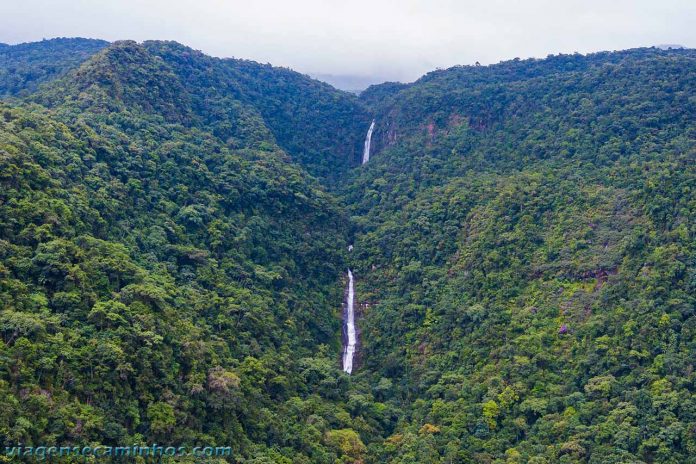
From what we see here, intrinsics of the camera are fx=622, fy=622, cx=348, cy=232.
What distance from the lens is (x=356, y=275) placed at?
60.4 metres

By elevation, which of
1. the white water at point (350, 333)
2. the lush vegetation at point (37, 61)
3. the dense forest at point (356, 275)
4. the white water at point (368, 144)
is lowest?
the white water at point (350, 333)

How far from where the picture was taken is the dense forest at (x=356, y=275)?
30.4 meters

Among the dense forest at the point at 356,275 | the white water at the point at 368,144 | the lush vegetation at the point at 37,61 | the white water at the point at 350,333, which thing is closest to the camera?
the dense forest at the point at 356,275

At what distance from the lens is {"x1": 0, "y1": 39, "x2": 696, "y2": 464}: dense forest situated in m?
30.4

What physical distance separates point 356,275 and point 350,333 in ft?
25.3

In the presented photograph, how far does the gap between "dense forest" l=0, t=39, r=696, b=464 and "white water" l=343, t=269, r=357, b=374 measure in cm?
122

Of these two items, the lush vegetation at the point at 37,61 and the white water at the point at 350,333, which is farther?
the lush vegetation at the point at 37,61

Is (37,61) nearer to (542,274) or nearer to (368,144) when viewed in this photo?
(368,144)

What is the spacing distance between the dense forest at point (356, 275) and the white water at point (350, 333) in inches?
47.9

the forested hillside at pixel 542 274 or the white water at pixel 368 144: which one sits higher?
the white water at pixel 368 144

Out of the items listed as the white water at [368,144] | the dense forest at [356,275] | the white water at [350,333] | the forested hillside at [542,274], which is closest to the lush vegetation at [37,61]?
the dense forest at [356,275]

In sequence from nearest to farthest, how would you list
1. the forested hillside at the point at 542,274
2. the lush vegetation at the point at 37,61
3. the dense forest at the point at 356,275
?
the dense forest at the point at 356,275 < the forested hillside at the point at 542,274 < the lush vegetation at the point at 37,61

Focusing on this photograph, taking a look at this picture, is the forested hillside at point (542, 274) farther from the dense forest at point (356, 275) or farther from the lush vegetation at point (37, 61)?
the lush vegetation at point (37, 61)

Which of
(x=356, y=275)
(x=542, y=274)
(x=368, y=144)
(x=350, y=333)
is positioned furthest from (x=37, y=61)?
(x=542, y=274)
